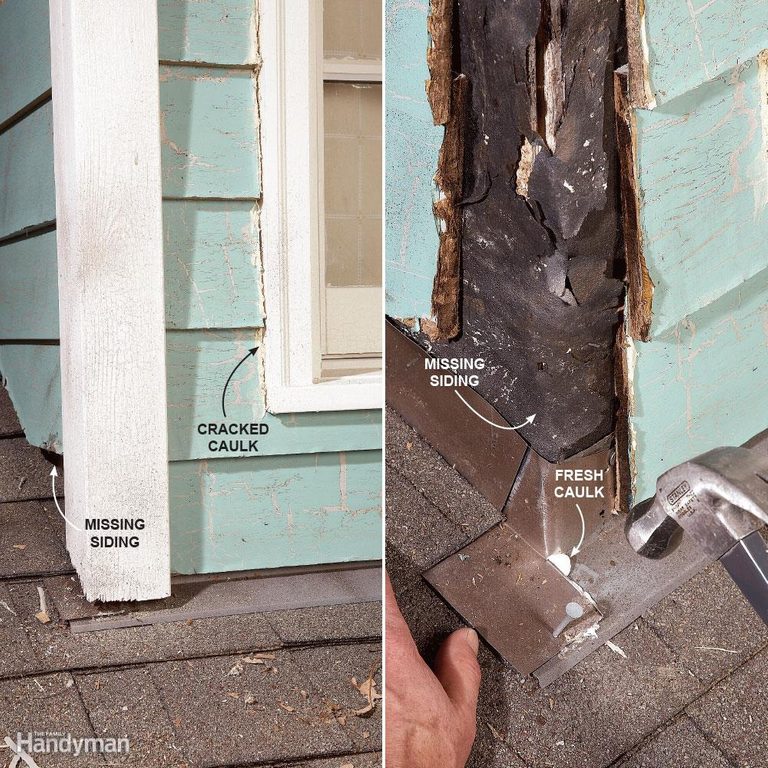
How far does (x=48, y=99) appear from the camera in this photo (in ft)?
2.93

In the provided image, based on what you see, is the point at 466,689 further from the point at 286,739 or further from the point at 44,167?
the point at 44,167

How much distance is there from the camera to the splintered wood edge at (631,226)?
0.56 meters

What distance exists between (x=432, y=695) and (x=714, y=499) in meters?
0.31

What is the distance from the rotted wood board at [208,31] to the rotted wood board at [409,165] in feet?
1.15

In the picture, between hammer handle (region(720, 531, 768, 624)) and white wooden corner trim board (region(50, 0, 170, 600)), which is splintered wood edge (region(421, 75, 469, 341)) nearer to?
hammer handle (region(720, 531, 768, 624))

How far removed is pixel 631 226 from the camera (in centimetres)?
58

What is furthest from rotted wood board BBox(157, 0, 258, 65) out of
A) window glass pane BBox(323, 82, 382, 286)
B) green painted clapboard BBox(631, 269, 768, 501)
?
green painted clapboard BBox(631, 269, 768, 501)

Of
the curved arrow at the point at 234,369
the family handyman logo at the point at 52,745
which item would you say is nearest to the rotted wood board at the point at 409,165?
the curved arrow at the point at 234,369

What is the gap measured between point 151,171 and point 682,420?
635 millimetres

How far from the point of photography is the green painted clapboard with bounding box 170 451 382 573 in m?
0.99

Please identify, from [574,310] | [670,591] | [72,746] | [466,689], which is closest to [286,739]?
[72,746]

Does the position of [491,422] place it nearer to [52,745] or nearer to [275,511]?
[275,511]

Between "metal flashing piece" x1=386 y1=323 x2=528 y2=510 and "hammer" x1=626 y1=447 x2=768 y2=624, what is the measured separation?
5.0 inches

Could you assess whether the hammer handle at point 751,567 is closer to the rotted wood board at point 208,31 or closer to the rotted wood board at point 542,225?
the rotted wood board at point 542,225
